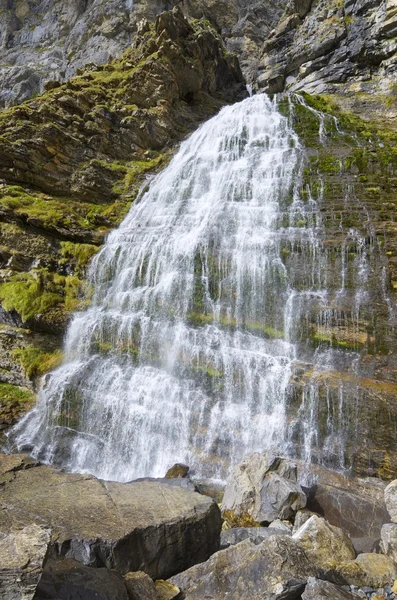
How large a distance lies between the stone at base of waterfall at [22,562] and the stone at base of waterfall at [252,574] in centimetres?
226

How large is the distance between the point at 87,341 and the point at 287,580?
1112 cm

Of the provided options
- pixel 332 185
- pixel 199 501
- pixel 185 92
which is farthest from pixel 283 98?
pixel 199 501

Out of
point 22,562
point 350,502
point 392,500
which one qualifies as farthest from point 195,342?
point 22,562

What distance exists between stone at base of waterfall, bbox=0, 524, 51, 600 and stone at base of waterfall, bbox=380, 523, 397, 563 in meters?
5.27

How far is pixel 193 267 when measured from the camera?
13891mm

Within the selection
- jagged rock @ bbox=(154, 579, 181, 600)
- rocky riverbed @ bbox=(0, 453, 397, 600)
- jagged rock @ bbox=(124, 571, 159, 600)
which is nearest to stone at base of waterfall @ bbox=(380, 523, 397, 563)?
rocky riverbed @ bbox=(0, 453, 397, 600)

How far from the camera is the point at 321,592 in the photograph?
4051mm

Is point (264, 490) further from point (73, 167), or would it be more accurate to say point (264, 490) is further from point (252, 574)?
point (73, 167)

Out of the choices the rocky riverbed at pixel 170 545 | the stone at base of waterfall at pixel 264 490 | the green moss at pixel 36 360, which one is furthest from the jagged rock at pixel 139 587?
the green moss at pixel 36 360

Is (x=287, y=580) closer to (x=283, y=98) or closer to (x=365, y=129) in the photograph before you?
(x=365, y=129)

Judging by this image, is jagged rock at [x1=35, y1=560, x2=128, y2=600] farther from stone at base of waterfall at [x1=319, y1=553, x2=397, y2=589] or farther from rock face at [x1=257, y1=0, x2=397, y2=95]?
rock face at [x1=257, y1=0, x2=397, y2=95]

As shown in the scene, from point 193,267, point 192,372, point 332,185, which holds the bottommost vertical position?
point 192,372

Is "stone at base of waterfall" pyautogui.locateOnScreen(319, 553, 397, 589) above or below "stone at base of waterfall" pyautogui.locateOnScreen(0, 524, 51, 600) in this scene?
below

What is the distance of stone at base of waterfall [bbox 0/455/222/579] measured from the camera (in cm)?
482
